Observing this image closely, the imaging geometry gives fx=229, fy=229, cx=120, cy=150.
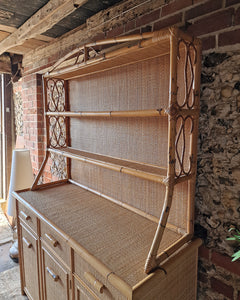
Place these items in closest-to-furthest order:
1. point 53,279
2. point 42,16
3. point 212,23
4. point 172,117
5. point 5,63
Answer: point 172,117 < point 212,23 < point 53,279 < point 42,16 < point 5,63

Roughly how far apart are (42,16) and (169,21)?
94cm

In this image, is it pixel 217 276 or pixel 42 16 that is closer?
pixel 217 276

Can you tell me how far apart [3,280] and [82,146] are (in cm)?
144

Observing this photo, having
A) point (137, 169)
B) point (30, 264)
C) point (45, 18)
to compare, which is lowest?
point (30, 264)

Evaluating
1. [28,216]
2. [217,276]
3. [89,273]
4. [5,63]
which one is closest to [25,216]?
[28,216]

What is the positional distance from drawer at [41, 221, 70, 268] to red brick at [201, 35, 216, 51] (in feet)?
3.90

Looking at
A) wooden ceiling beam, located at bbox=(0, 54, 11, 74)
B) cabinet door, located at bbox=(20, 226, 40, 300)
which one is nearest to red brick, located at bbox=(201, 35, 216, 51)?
cabinet door, located at bbox=(20, 226, 40, 300)

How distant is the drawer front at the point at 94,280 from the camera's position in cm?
92

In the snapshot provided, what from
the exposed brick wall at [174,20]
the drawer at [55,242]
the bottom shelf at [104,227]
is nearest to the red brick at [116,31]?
the exposed brick wall at [174,20]

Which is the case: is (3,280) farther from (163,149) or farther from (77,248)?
(163,149)

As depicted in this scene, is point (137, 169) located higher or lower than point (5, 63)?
lower

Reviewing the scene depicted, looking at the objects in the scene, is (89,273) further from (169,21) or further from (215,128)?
(169,21)

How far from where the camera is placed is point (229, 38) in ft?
3.28

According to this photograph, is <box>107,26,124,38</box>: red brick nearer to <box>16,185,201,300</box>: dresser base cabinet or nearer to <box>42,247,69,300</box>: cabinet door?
<box>16,185,201,300</box>: dresser base cabinet
